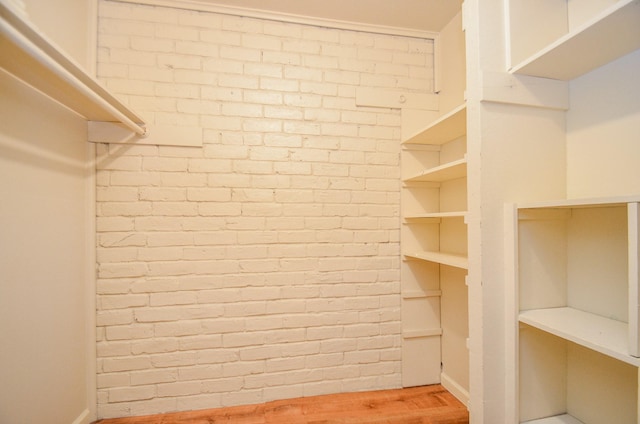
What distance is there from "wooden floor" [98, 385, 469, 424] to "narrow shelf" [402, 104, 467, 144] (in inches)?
70.0

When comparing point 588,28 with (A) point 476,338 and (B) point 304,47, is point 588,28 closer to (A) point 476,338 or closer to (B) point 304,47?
(A) point 476,338

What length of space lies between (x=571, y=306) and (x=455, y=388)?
1.03 m

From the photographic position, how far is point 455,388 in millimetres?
1840

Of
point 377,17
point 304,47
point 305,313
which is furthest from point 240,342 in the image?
point 377,17

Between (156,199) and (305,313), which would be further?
(305,313)

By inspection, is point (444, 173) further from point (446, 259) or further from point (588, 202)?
point (588, 202)

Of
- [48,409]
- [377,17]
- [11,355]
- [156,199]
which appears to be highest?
[377,17]

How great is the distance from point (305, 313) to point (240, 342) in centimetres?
47

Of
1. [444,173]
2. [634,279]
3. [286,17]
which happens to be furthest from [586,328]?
[286,17]

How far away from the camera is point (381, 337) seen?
1951 millimetres

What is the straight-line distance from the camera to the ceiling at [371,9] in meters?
1.77

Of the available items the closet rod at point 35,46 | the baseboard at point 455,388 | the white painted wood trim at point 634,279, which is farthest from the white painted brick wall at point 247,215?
the white painted wood trim at point 634,279

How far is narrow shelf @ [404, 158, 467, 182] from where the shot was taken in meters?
1.49

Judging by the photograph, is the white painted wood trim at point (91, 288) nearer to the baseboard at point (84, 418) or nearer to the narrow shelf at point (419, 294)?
the baseboard at point (84, 418)
